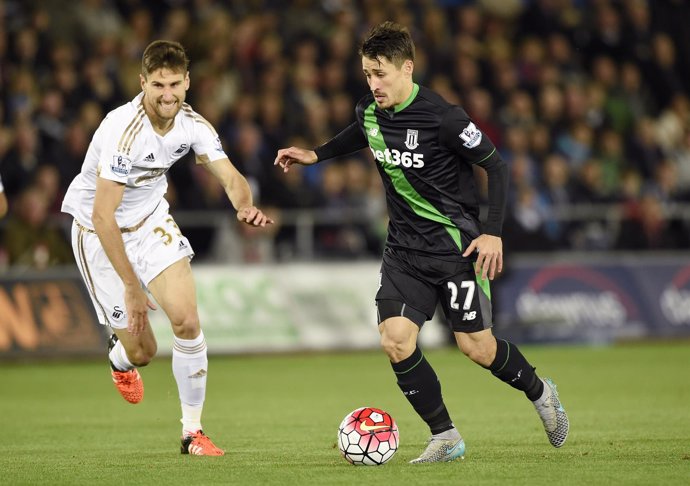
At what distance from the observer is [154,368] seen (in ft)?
53.2

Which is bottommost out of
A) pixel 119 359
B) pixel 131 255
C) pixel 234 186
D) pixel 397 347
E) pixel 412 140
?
pixel 119 359

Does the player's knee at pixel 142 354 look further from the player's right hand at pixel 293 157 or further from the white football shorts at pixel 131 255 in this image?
the player's right hand at pixel 293 157

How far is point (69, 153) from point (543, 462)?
1079cm

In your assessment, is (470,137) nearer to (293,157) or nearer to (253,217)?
(293,157)

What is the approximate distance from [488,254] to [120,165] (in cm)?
236

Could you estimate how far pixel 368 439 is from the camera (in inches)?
299

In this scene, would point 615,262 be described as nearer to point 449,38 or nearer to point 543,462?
point 449,38

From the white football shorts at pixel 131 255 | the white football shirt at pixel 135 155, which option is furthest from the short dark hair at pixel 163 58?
the white football shorts at pixel 131 255

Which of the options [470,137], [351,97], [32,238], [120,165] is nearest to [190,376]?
[120,165]

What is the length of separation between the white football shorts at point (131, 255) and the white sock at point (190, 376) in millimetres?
515

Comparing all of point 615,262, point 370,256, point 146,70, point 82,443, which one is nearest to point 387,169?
point 146,70

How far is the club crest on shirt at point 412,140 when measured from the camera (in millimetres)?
7855

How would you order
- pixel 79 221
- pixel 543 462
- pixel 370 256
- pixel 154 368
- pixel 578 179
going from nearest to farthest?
pixel 543 462, pixel 79 221, pixel 154 368, pixel 370 256, pixel 578 179

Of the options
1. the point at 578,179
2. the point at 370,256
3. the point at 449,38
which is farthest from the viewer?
the point at 449,38
